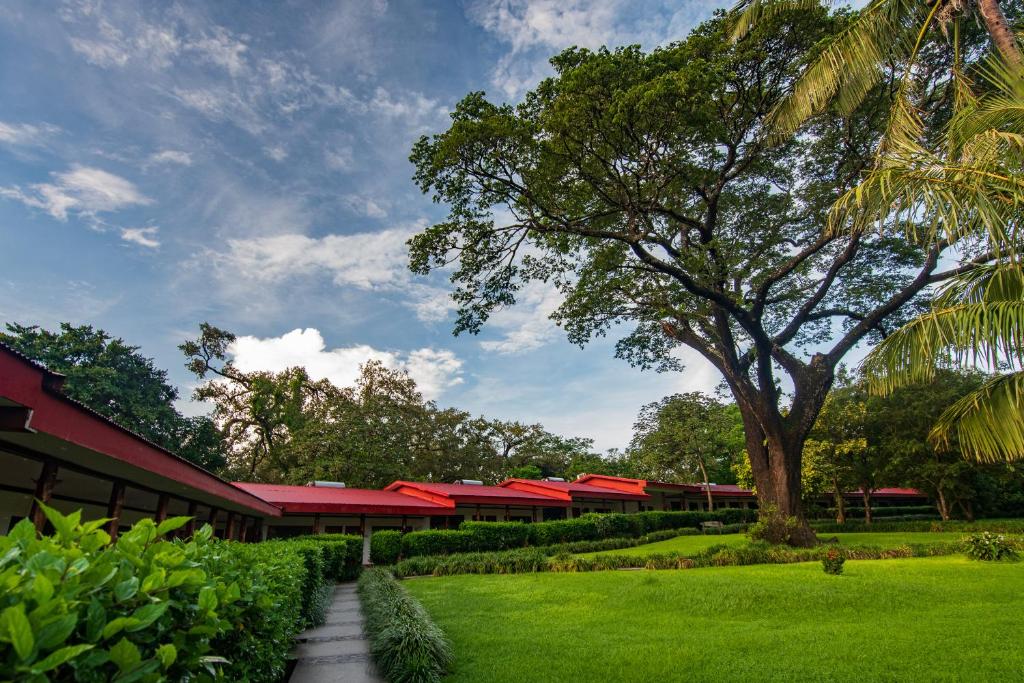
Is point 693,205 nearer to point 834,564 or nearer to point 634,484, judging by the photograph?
point 834,564

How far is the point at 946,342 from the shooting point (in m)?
6.43

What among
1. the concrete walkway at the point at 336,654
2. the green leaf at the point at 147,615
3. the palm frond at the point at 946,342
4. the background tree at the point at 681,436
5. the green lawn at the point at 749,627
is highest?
the background tree at the point at 681,436

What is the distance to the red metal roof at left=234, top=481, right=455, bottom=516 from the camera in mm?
19484

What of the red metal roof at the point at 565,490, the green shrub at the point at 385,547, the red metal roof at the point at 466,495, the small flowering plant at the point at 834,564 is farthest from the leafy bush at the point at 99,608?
the red metal roof at the point at 565,490

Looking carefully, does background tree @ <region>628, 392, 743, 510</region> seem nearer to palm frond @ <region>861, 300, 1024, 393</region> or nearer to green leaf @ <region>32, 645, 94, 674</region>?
palm frond @ <region>861, 300, 1024, 393</region>

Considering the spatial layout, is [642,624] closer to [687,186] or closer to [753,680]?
[753,680]

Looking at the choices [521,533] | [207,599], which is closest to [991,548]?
[521,533]

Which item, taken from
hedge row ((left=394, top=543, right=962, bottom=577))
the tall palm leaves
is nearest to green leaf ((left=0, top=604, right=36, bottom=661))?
the tall palm leaves

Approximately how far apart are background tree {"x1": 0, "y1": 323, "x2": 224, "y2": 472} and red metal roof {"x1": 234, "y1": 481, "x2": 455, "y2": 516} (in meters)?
9.36

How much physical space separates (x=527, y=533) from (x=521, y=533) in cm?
41

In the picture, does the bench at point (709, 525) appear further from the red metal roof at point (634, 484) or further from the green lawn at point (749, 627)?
the green lawn at point (749, 627)

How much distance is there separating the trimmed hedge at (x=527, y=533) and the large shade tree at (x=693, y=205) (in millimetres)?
8824

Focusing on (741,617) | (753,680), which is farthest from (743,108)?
(753,680)

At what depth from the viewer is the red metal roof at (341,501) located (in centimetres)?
1948
